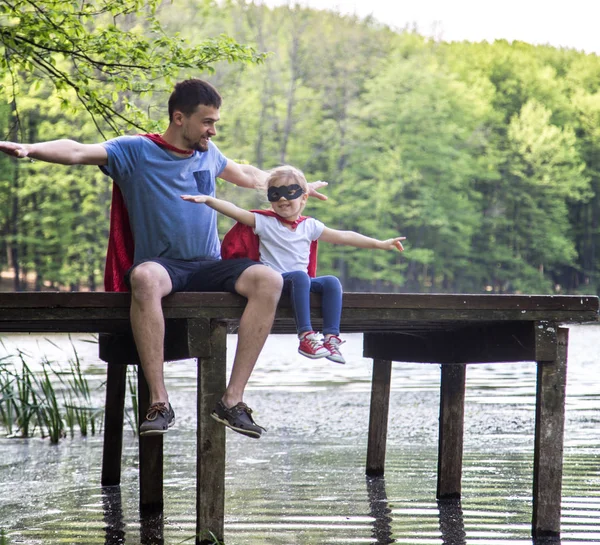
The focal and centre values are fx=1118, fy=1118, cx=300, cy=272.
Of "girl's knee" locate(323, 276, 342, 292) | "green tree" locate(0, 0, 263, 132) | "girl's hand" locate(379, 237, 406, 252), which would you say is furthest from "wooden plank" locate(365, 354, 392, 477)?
"green tree" locate(0, 0, 263, 132)

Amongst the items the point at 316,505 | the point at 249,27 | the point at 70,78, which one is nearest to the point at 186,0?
the point at 249,27

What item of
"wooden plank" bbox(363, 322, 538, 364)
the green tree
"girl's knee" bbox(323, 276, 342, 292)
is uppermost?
the green tree

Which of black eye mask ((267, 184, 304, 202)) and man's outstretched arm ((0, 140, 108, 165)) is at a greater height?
man's outstretched arm ((0, 140, 108, 165))

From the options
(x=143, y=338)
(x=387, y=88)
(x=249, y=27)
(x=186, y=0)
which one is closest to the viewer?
(x=143, y=338)

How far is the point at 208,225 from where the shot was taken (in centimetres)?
531

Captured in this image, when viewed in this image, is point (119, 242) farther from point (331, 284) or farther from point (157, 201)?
point (331, 284)

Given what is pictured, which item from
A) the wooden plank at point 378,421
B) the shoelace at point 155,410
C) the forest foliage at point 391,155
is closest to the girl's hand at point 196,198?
the shoelace at point 155,410

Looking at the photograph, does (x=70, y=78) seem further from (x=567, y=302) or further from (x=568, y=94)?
(x=568, y=94)

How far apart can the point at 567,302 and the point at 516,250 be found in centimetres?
5270

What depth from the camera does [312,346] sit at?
484 cm

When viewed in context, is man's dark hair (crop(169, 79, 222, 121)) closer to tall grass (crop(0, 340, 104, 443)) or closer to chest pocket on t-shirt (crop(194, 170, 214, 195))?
chest pocket on t-shirt (crop(194, 170, 214, 195))

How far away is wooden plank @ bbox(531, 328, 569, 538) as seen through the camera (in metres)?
5.21

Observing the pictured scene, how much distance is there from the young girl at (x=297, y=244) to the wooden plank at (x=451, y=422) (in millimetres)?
1337

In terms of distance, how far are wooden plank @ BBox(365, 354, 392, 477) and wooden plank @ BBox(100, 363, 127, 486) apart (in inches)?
62.7
